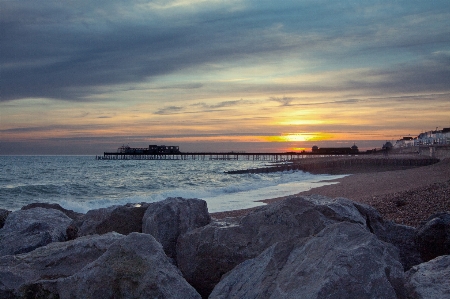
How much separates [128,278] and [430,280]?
2337 millimetres

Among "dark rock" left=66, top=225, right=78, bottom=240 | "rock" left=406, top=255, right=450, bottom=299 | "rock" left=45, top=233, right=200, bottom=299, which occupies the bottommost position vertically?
"dark rock" left=66, top=225, right=78, bottom=240

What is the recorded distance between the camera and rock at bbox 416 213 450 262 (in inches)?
193

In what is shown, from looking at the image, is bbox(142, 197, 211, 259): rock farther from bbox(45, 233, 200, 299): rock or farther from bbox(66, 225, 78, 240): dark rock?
bbox(45, 233, 200, 299): rock

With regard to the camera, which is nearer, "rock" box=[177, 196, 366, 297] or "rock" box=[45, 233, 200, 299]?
"rock" box=[45, 233, 200, 299]

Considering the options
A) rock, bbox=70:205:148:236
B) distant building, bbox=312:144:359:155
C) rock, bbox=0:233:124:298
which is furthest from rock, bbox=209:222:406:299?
distant building, bbox=312:144:359:155

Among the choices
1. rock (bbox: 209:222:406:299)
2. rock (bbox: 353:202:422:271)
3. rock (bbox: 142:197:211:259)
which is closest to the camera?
rock (bbox: 209:222:406:299)

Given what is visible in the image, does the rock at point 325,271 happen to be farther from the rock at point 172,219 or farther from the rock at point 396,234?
the rock at point 396,234

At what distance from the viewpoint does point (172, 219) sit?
18.9 ft

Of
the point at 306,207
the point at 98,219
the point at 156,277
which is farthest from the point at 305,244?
the point at 98,219

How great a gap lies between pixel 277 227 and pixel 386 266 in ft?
6.56

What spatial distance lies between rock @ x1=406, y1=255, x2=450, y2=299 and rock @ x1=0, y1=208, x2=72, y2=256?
4.83 m

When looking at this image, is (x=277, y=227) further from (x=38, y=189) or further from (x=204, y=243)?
(x=38, y=189)

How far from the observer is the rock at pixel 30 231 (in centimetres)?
596

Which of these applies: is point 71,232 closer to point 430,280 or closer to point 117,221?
point 117,221
